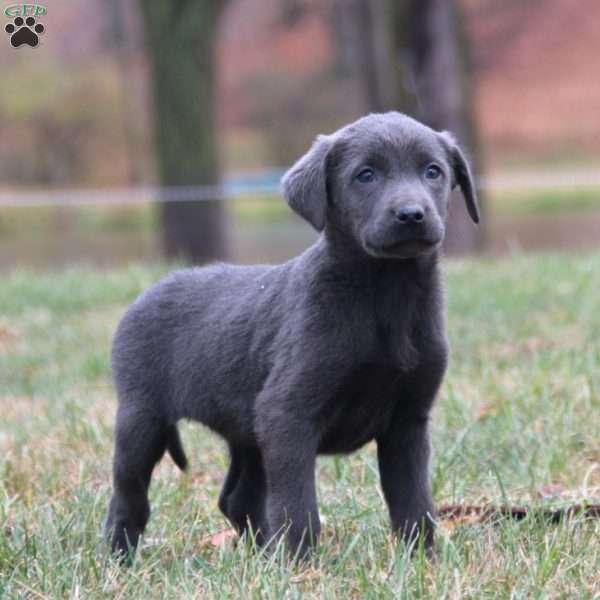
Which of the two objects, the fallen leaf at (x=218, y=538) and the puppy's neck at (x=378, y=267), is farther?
the fallen leaf at (x=218, y=538)

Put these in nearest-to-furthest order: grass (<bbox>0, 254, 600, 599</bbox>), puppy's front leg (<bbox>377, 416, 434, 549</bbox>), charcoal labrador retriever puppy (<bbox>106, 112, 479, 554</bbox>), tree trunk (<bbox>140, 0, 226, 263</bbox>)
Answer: grass (<bbox>0, 254, 600, 599</bbox>)
charcoal labrador retriever puppy (<bbox>106, 112, 479, 554</bbox>)
puppy's front leg (<bbox>377, 416, 434, 549</bbox>)
tree trunk (<bbox>140, 0, 226, 263</bbox>)

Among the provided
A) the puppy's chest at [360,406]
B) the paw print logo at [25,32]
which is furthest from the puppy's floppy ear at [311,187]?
the paw print logo at [25,32]

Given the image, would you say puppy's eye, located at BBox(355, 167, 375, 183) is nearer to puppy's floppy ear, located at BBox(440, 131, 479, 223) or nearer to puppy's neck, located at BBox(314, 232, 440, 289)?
puppy's neck, located at BBox(314, 232, 440, 289)

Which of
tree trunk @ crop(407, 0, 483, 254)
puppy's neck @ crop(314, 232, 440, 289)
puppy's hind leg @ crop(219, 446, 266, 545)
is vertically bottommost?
puppy's hind leg @ crop(219, 446, 266, 545)

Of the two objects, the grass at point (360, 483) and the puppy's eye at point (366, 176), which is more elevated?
the puppy's eye at point (366, 176)

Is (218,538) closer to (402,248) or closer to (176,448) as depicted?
(176,448)

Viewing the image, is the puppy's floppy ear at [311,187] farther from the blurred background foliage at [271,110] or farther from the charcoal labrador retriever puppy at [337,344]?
the blurred background foliage at [271,110]

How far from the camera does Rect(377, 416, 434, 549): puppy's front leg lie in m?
3.80

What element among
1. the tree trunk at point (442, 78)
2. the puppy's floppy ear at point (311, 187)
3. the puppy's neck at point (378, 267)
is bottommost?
the puppy's neck at point (378, 267)

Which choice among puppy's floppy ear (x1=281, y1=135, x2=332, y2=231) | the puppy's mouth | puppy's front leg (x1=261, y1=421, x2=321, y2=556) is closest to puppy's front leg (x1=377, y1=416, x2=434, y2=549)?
puppy's front leg (x1=261, y1=421, x2=321, y2=556)

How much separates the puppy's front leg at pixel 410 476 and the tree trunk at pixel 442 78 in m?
9.82

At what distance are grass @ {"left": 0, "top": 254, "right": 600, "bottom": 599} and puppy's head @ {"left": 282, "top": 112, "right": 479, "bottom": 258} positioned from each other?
0.90 m

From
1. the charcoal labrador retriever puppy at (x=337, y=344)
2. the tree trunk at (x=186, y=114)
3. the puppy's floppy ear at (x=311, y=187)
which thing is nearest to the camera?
the charcoal labrador retriever puppy at (x=337, y=344)

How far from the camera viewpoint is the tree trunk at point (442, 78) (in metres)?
13.6
